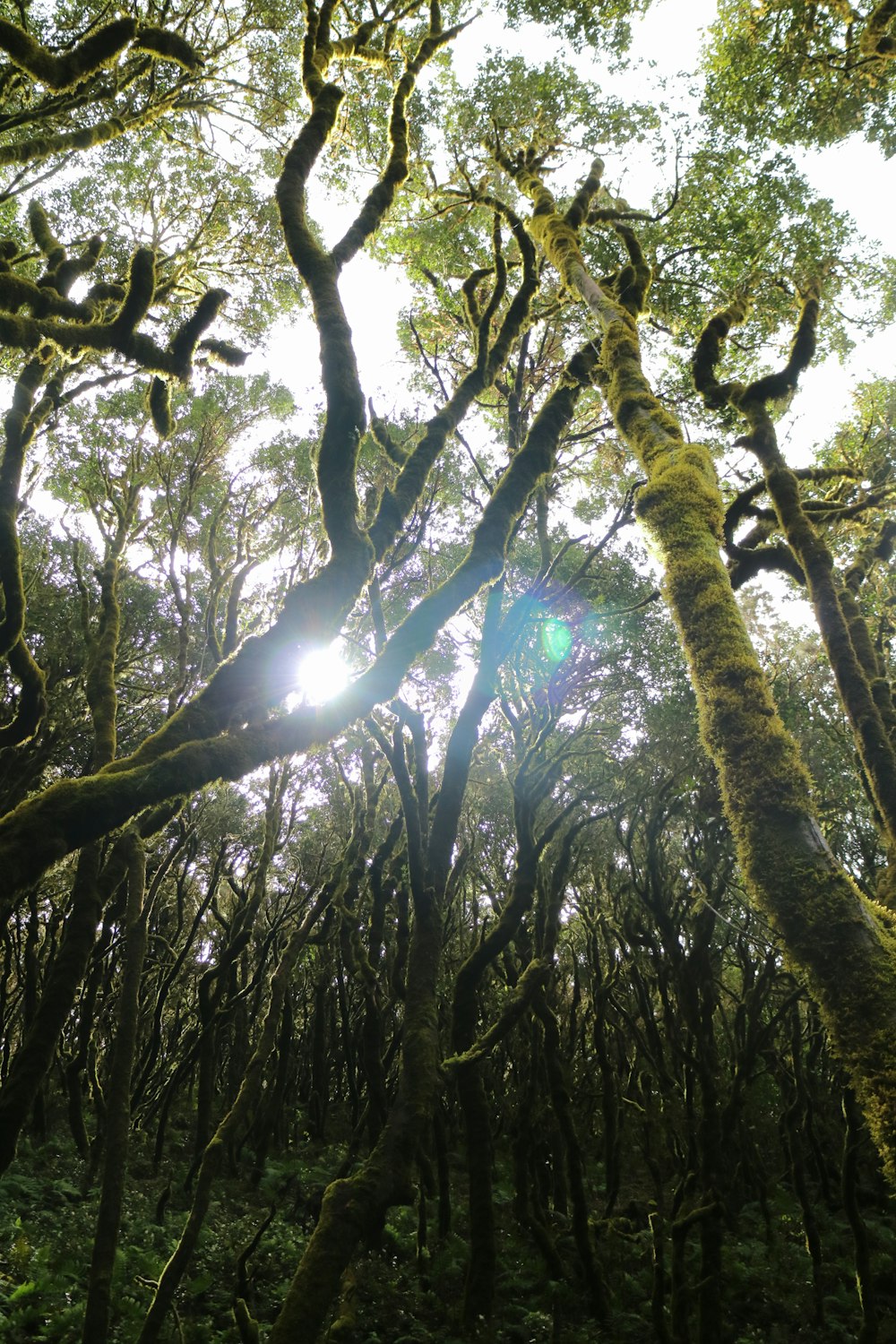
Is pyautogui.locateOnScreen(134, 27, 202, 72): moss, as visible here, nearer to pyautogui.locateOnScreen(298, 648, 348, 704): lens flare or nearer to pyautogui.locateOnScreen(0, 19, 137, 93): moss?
pyautogui.locateOnScreen(0, 19, 137, 93): moss

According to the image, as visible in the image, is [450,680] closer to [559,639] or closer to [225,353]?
[559,639]

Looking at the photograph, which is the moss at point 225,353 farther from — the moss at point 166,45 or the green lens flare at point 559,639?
the green lens flare at point 559,639

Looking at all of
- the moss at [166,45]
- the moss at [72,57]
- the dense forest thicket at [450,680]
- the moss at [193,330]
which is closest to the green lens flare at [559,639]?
the dense forest thicket at [450,680]

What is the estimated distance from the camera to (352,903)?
8633 mm

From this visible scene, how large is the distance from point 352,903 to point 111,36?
847 centimetres

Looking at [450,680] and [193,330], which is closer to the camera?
[193,330]

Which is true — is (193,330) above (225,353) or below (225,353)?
below

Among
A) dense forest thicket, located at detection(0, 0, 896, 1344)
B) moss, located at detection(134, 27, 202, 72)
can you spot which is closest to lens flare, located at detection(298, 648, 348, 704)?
dense forest thicket, located at detection(0, 0, 896, 1344)

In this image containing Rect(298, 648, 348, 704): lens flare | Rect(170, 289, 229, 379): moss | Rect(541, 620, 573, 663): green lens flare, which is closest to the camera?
Rect(298, 648, 348, 704): lens flare

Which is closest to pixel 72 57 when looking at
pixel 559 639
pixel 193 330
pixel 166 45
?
pixel 166 45

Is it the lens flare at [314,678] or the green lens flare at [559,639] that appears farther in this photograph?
the green lens flare at [559,639]

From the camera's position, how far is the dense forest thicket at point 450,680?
10.4 feet

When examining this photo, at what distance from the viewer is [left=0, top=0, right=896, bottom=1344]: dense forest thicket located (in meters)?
3.16

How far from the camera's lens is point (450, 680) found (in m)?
14.1
